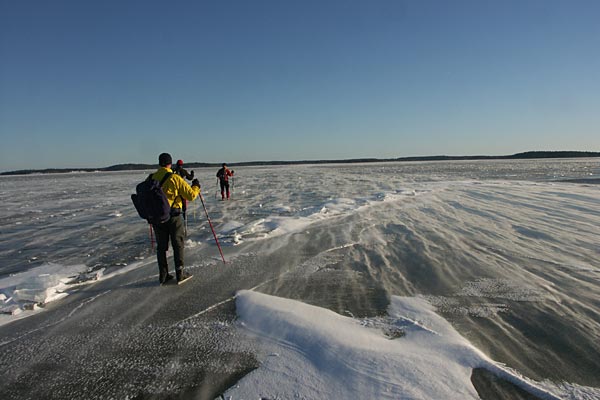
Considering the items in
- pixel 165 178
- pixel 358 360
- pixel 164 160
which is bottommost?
pixel 358 360

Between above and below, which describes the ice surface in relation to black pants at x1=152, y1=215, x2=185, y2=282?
below

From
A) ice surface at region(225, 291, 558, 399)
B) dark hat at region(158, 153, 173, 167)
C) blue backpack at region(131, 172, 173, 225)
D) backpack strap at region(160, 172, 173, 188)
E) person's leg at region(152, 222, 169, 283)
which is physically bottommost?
ice surface at region(225, 291, 558, 399)

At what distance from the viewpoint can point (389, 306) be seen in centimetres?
410

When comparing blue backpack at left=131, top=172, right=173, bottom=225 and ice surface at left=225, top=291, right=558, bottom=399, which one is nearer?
ice surface at left=225, top=291, right=558, bottom=399

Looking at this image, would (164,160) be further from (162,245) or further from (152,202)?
(162,245)

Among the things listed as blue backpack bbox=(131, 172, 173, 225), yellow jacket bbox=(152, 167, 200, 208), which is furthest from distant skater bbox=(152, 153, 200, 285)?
blue backpack bbox=(131, 172, 173, 225)

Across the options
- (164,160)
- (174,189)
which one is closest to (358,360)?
(174,189)

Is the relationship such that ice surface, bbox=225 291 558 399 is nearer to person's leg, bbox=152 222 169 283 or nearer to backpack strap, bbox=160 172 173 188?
person's leg, bbox=152 222 169 283

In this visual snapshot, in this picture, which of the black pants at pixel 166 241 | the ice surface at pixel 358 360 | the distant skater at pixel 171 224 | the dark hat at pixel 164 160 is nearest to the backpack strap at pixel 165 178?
the distant skater at pixel 171 224

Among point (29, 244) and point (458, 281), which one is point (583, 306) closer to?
point (458, 281)

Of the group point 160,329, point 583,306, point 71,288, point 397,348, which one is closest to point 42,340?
point 160,329

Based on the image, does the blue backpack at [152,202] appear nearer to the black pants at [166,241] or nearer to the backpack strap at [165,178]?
the backpack strap at [165,178]

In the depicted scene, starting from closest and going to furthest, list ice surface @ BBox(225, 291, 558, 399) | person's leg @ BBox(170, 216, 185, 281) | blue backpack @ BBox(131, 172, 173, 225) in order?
ice surface @ BBox(225, 291, 558, 399), blue backpack @ BBox(131, 172, 173, 225), person's leg @ BBox(170, 216, 185, 281)

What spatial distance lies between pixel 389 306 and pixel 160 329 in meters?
2.72
